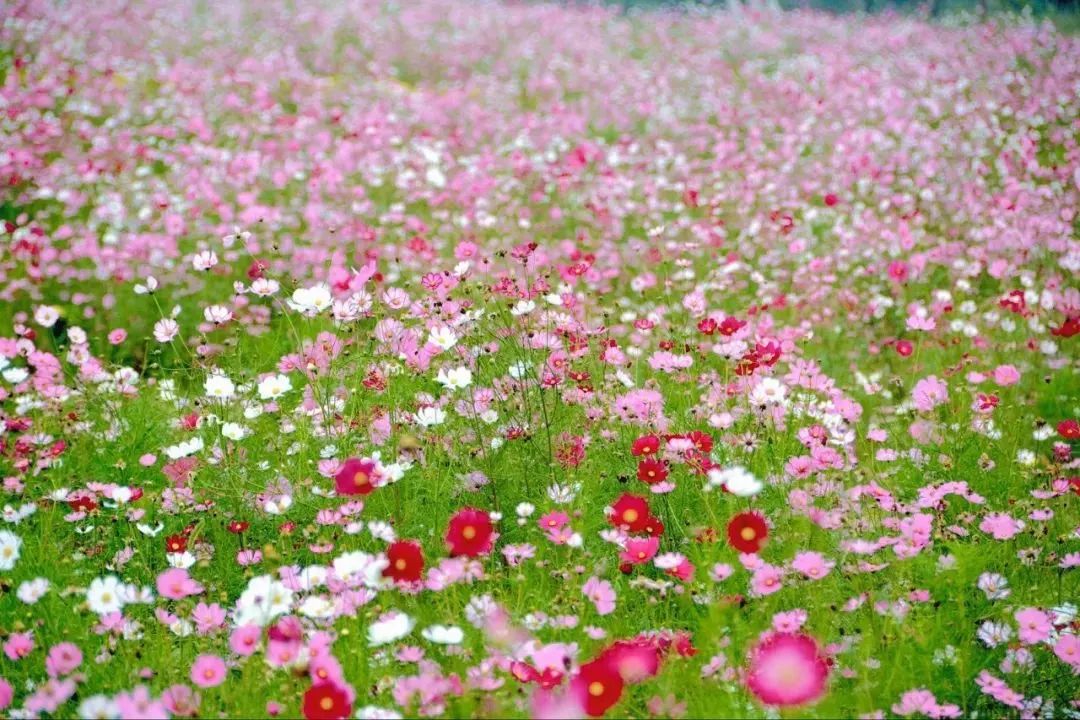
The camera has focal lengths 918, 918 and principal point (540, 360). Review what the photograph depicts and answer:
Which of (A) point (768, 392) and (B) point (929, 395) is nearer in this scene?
(A) point (768, 392)

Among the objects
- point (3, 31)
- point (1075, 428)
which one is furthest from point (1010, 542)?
point (3, 31)

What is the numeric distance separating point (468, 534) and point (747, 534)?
630 millimetres

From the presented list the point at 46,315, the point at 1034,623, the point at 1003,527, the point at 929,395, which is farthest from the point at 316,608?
the point at 46,315

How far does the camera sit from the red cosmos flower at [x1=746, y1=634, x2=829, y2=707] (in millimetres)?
1679

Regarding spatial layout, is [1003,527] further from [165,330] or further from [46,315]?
[46,315]

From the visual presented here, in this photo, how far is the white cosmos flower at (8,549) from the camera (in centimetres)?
236

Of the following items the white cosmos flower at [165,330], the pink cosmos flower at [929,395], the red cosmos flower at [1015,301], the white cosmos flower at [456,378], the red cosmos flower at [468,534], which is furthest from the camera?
the red cosmos flower at [1015,301]

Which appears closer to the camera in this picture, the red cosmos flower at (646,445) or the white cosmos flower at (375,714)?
the white cosmos flower at (375,714)

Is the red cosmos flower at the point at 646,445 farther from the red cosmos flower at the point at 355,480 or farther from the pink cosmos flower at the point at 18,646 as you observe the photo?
the pink cosmos flower at the point at 18,646

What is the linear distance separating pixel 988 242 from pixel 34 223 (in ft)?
18.0

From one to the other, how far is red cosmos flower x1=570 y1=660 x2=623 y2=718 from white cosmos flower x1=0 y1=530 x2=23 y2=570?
1557 millimetres

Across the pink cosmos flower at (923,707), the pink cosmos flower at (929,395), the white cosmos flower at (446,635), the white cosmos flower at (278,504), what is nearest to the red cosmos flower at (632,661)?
the white cosmos flower at (446,635)

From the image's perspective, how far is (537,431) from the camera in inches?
118

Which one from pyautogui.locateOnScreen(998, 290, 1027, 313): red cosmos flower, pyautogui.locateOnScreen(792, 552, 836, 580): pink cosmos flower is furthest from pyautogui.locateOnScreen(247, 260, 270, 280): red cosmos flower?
pyautogui.locateOnScreen(998, 290, 1027, 313): red cosmos flower
